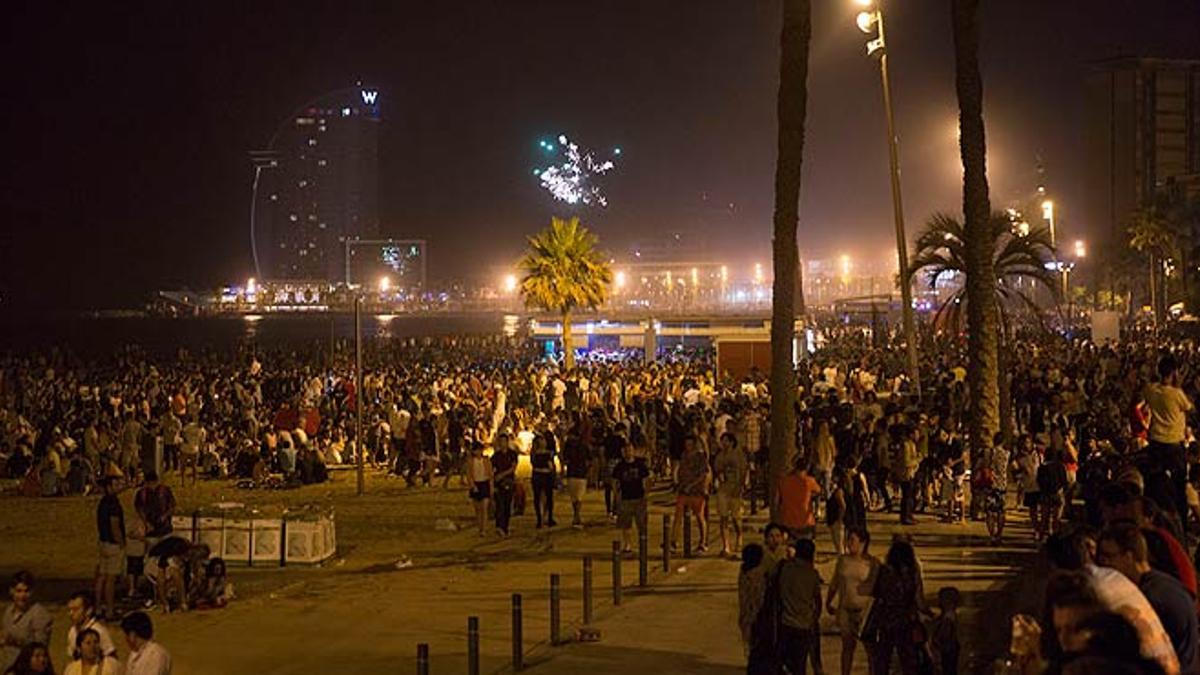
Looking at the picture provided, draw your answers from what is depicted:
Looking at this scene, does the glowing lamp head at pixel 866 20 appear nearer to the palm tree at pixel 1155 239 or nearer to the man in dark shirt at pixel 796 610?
the man in dark shirt at pixel 796 610

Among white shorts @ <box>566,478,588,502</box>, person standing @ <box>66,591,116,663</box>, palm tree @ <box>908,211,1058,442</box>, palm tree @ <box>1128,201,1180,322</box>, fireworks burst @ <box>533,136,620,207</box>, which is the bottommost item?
white shorts @ <box>566,478,588,502</box>

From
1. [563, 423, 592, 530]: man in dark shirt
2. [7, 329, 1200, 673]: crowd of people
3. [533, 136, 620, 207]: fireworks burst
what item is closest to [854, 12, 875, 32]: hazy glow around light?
[7, 329, 1200, 673]: crowd of people

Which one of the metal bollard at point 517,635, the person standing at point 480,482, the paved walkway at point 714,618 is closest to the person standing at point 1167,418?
the paved walkway at point 714,618

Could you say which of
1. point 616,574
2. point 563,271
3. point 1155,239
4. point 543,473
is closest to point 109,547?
point 616,574

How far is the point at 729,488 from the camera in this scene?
51.2 feet

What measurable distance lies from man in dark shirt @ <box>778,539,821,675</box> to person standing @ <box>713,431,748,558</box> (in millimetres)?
6466

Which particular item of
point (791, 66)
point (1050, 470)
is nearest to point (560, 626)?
point (1050, 470)

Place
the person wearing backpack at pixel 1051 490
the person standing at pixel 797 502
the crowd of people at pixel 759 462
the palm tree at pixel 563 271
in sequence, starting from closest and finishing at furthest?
the crowd of people at pixel 759 462
the person standing at pixel 797 502
the person wearing backpack at pixel 1051 490
the palm tree at pixel 563 271

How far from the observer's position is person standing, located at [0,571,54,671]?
991 cm

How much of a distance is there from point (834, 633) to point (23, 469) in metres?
19.3

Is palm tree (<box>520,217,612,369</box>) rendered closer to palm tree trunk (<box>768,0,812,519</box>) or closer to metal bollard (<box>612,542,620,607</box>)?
palm tree trunk (<box>768,0,812,519</box>)

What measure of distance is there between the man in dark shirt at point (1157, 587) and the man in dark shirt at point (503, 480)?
12.4m

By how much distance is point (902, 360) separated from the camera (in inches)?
1495

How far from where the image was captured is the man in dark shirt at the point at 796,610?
8750mm
